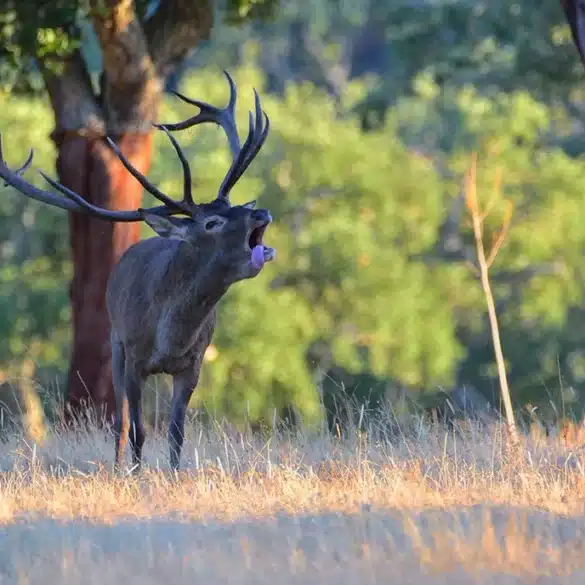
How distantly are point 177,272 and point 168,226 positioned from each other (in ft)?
1.48

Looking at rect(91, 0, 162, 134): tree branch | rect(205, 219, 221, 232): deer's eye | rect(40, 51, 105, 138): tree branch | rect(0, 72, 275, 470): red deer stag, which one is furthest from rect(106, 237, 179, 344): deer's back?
rect(40, 51, 105, 138): tree branch

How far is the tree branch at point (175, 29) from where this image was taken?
14.4 meters

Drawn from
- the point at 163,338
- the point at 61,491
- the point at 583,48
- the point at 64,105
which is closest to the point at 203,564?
the point at 61,491

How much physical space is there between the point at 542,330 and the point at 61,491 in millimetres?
26524

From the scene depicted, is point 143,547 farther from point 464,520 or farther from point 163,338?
point 163,338

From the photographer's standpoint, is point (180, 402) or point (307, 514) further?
point (180, 402)

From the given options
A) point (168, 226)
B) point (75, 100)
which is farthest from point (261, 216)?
point (75, 100)

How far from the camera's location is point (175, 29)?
14.4 metres

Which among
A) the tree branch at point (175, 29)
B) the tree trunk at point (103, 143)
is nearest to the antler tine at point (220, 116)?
the tree trunk at point (103, 143)

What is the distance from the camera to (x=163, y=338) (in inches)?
414

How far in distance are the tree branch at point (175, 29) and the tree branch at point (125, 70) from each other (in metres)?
0.17

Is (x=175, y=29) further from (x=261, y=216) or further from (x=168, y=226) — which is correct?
(x=261, y=216)

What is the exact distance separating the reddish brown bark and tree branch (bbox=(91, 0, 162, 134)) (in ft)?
0.60

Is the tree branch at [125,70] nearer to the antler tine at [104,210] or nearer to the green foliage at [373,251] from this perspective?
the antler tine at [104,210]
